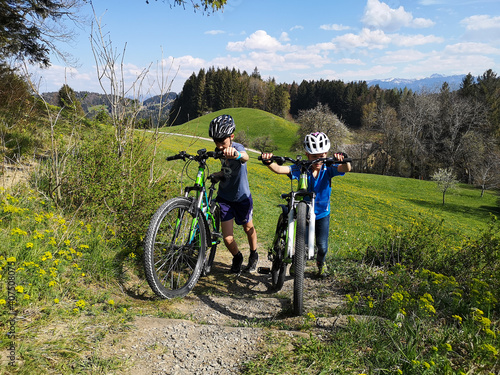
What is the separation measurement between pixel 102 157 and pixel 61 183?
0.79 m

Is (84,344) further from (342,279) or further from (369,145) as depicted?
(369,145)

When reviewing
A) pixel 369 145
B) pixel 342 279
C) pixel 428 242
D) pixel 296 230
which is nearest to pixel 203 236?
pixel 296 230

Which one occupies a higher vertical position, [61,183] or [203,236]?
[61,183]

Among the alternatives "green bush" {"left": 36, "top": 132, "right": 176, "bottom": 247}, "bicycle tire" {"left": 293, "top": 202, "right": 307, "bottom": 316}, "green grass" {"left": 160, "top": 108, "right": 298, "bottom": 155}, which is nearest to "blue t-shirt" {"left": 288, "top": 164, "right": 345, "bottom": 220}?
"bicycle tire" {"left": 293, "top": 202, "right": 307, "bottom": 316}

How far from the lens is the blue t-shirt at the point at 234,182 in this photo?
4336 mm

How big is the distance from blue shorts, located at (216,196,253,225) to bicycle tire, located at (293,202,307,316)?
1.16 m

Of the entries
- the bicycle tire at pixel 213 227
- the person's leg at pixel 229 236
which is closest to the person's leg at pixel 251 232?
the person's leg at pixel 229 236

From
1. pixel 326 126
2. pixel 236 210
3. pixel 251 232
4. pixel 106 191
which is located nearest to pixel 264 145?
pixel 326 126

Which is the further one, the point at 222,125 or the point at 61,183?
the point at 61,183

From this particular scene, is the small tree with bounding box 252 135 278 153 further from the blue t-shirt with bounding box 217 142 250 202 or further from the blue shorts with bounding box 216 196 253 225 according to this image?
the blue t-shirt with bounding box 217 142 250 202

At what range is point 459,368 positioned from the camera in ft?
7.06

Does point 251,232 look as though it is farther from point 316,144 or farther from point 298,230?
point 316,144

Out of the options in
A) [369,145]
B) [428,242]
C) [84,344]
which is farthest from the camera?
[369,145]

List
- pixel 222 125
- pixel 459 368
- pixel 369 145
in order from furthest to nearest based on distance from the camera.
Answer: pixel 369 145, pixel 222 125, pixel 459 368
